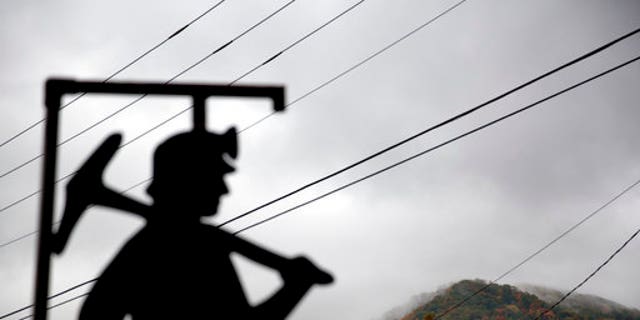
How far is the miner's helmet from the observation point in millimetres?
2414

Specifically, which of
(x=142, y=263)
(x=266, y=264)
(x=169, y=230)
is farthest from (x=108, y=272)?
(x=266, y=264)

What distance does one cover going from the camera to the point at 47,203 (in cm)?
228

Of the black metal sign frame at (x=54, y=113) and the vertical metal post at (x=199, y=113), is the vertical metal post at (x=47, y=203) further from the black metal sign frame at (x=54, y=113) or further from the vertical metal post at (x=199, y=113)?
the vertical metal post at (x=199, y=113)

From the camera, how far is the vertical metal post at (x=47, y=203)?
2.18 metres

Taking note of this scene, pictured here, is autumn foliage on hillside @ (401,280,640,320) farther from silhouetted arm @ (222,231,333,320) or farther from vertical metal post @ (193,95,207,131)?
vertical metal post @ (193,95,207,131)

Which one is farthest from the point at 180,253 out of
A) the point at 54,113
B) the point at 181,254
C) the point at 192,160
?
the point at 54,113

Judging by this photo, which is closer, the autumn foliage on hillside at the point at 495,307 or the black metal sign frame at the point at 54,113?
the black metal sign frame at the point at 54,113

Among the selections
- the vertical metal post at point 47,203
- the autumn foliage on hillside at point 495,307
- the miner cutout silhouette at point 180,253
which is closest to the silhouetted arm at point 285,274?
the miner cutout silhouette at point 180,253

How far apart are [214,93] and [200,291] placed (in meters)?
0.91

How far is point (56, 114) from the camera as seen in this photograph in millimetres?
Result: 2424

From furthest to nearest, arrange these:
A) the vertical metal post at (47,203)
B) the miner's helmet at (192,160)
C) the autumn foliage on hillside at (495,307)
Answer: the autumn foliage on hillside at (495,307) → the miner's helmet at (192,160) → the vertical metal post at (47,203)

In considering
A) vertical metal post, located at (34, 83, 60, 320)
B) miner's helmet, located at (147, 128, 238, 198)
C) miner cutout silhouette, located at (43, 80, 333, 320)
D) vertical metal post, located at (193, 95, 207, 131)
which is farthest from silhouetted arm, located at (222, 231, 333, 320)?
vertical metal post, located at (34, 83, 60, 320)

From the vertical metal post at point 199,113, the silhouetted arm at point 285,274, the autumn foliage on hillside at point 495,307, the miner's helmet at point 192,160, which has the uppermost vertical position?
the vertical metal post at point 199,113

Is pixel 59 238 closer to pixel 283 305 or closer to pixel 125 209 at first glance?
pixel 125 209
